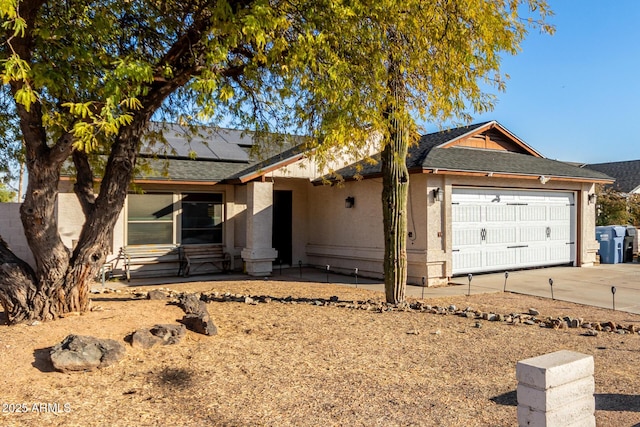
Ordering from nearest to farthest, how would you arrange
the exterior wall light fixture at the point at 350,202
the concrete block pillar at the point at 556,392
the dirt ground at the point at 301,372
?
the concrete block pillar at the point at 556,392 → the dirt ground at the point at 301,372 → the exterior wall light fixture at the point at 350,202

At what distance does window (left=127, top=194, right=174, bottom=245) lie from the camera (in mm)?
13547

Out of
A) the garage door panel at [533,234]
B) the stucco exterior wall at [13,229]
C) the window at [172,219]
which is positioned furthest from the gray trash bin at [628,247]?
the stucco exterior wall at [13,229]

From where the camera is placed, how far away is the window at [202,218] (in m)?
14.4

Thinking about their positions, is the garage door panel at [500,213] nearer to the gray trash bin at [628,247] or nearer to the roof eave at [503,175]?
the roof eave at [503,175]

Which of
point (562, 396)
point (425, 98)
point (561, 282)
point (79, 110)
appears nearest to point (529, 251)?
point (561, 282)

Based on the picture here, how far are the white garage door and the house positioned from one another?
0.11ft

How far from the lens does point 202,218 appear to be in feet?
48.1

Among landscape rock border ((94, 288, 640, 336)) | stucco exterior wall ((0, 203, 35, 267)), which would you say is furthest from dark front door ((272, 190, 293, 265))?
stucco exterior wall ((0, 203, 35, 267))

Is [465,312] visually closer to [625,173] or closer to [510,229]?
[510,229]

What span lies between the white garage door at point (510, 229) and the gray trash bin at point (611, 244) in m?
1.94

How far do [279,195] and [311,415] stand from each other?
12.3 m

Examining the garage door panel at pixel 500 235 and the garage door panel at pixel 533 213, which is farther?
the garage door panel at pixel 533 213

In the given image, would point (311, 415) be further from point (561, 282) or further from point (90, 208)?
point (561, 282)

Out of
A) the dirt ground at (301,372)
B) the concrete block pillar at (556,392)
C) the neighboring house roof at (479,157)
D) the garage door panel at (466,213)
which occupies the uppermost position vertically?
the neighboring house roof at (479,157)
